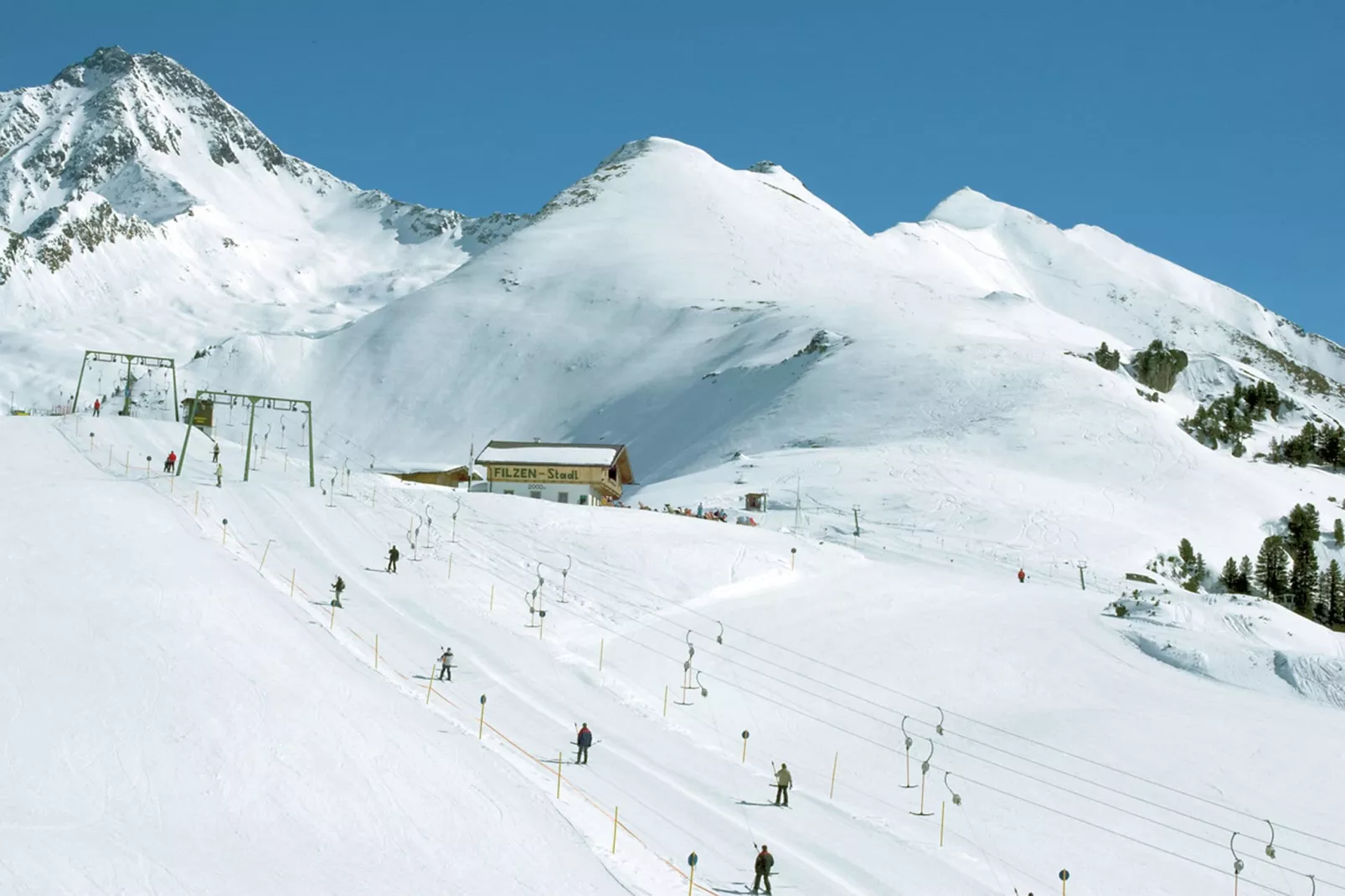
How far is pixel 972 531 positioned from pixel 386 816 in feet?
169

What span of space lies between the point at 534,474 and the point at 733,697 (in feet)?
132

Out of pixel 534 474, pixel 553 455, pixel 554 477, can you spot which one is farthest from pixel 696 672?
pixel 553 455

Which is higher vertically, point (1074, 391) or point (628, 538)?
point (1074, 391)

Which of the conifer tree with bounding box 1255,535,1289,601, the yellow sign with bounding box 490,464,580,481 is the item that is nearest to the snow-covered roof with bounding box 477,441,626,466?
the yellow sign with bounding box 490,464,580,481

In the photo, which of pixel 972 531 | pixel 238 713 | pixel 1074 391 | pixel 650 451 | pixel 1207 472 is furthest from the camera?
pixel 650 451

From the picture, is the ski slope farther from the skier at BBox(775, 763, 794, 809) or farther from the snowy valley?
the skier at BBox(775, 763, 794, 809)

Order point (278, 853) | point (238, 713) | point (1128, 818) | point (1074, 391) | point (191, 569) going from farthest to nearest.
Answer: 1. point (1074, 391)
2. point (191, 569)
3. point (1128, 818)
4. point (238, 713)
5. point (278, 853)

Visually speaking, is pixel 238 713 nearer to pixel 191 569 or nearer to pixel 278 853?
pixel 278 853

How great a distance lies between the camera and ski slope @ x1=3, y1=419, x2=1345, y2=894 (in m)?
24.8

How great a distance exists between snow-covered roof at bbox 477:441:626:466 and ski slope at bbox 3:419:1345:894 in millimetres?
16357

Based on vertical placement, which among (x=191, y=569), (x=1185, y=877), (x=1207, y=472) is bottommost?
(x=1185, y=877)

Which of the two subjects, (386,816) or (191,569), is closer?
(386,816)

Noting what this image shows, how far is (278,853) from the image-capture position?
1975cm

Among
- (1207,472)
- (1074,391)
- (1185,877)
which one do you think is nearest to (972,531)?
(1207,472)
